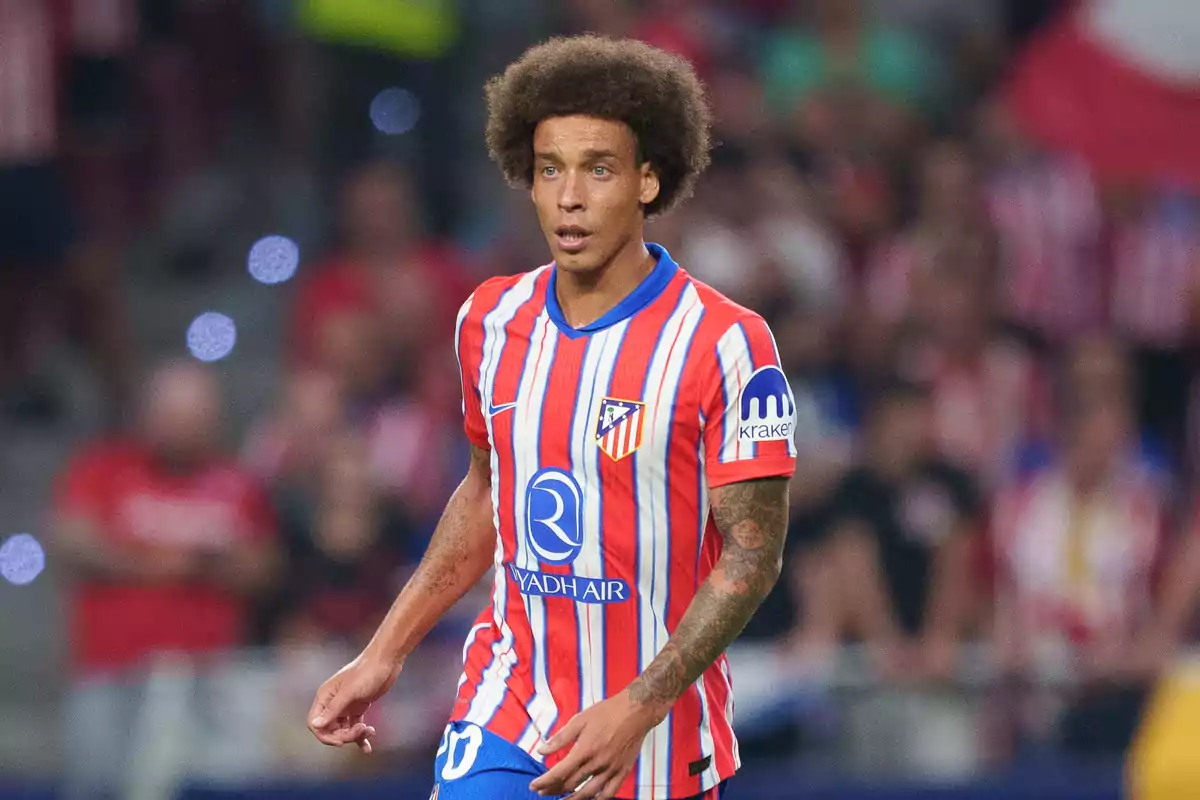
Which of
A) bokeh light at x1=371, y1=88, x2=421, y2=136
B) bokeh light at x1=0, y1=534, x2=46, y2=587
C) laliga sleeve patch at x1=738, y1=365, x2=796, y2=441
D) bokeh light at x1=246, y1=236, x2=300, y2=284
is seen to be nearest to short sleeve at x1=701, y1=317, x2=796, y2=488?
laliga sleeve patch at x1=738, y1=365, x2=796, y2=441

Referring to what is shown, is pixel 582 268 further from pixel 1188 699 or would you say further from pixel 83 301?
pixel 83 301

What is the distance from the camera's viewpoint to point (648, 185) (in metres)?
4.33

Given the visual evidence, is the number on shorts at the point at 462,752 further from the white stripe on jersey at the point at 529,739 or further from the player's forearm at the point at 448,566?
the player's forearm at the point at 448,566

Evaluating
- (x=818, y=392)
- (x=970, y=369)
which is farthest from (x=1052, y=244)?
(x=818, y=392)

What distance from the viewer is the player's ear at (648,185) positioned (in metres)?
4.32

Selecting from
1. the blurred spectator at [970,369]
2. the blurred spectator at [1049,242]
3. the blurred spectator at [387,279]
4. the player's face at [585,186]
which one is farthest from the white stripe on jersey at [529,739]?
the blurred spectator at [1049,242]

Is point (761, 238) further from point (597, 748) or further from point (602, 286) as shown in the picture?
point (597, 748)

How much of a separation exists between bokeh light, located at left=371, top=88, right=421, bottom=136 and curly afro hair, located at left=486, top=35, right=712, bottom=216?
21.0 feet

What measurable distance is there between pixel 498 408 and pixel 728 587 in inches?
26.6

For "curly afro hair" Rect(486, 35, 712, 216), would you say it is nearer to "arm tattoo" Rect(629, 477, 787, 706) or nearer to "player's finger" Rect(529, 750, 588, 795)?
"arm tattoo" Rect(629, 477, 787, 706)

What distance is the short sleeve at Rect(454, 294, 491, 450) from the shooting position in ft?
14.8

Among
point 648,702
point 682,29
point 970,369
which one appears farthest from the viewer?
point 682,29

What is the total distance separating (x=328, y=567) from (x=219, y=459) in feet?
2.52

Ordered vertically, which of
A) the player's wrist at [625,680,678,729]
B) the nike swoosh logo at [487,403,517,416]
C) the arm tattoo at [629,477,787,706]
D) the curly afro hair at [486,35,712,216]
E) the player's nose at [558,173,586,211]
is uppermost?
the curly afro hair at [486,35,712,216]
